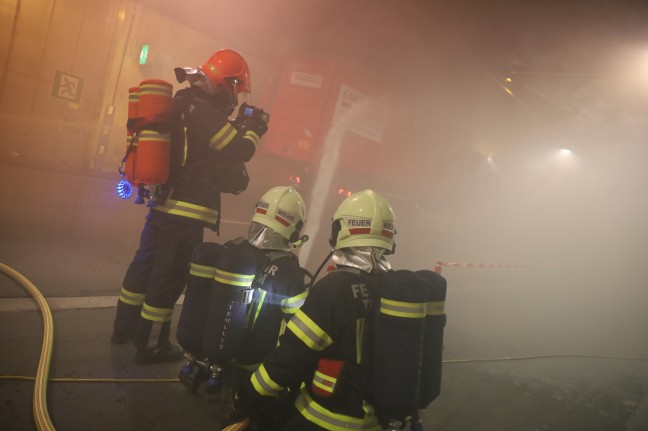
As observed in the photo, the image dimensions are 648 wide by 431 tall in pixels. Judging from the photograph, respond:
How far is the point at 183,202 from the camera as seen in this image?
9.05 ft

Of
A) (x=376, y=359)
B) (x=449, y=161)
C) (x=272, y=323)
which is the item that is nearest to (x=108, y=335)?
(x=272, y=323)

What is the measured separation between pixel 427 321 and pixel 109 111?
6.35 m

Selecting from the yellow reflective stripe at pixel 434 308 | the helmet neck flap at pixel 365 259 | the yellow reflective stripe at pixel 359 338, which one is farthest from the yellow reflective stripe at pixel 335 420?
the helmet neck flap at pixel 365 259

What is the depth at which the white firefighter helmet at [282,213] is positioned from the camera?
2416mm

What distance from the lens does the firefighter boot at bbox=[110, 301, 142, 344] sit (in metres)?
2.88

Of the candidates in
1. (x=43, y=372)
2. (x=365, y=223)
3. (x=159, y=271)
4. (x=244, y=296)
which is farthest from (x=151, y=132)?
(x=365, y=223)

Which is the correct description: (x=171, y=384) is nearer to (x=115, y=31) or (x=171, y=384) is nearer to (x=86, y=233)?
(x=86, y=233)

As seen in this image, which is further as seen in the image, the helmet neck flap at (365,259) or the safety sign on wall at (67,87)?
the safety sign on wall at (67,87)

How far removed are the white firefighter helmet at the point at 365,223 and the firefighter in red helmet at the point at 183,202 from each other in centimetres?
132

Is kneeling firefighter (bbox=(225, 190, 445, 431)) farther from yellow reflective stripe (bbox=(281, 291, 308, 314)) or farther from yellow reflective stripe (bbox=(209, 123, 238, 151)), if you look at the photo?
yellow reflective stripe (bbox=(209, 123, 238, 151))

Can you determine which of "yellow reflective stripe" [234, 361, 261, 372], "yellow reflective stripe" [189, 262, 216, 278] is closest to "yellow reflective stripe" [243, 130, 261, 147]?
"yellow reflective stripe" [189, 262, 216, 278]

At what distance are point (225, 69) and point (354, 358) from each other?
246 centimetres

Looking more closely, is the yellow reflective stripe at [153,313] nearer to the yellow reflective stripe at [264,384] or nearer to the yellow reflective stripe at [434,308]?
the yellow reflective stripe at [264,384]

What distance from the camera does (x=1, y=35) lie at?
17.0 feet
